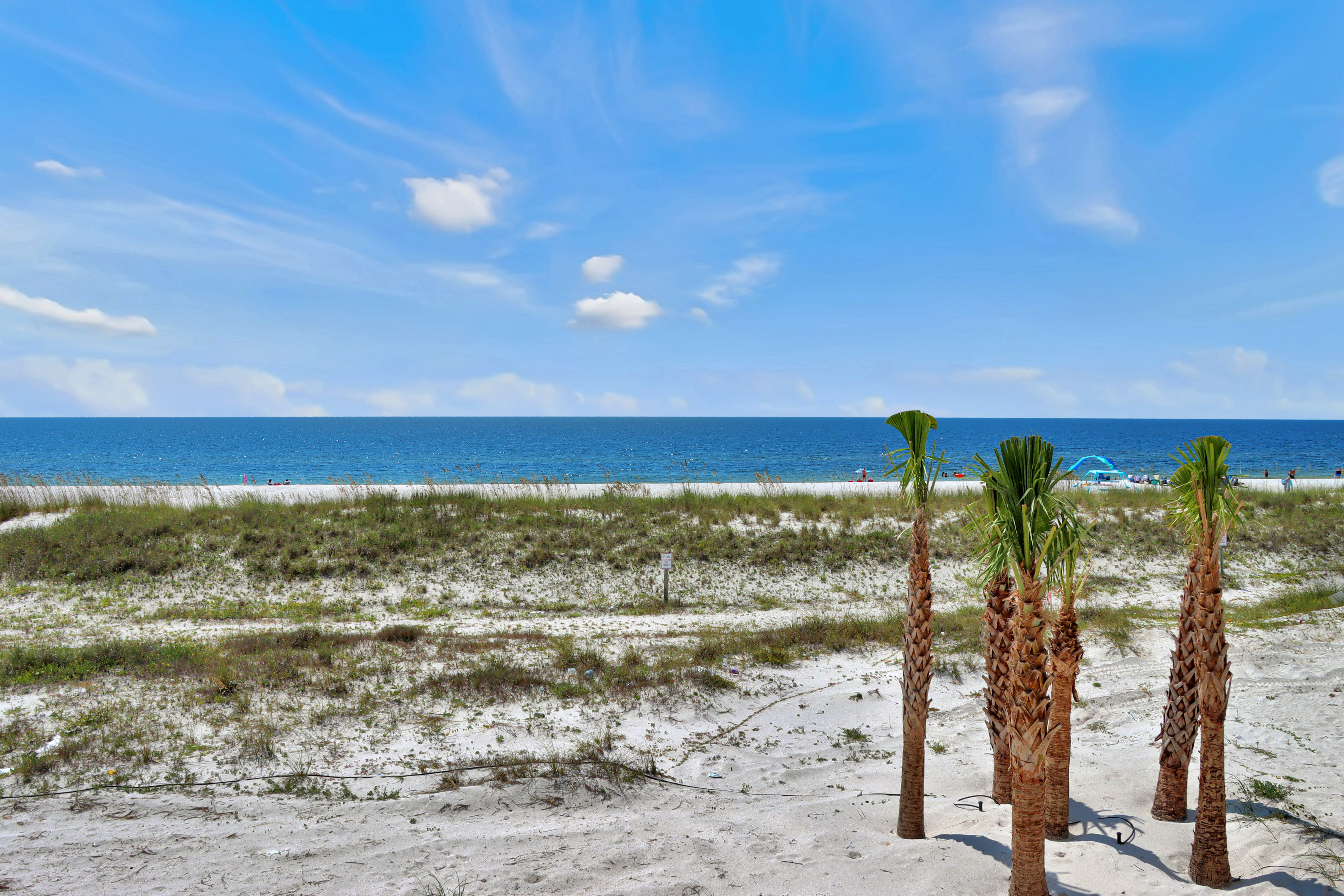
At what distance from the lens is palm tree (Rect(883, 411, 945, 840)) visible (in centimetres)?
560

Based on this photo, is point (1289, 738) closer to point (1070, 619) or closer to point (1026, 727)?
point (1070, 619)

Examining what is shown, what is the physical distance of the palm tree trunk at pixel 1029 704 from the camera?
4391mm

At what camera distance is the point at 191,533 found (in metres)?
19.7

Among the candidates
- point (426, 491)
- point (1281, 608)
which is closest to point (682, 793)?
point (1281, 608)

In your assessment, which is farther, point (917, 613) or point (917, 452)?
point (917, 613)

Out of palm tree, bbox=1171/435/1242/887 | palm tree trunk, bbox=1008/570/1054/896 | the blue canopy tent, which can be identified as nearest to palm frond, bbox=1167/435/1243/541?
palm tree, bbox=1171/435/1242/887

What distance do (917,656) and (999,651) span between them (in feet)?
2.38

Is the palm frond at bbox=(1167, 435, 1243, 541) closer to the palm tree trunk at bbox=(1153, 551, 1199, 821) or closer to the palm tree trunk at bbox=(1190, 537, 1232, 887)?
the palm tree trunk at bbox=(1190, 537, 1232, 887)

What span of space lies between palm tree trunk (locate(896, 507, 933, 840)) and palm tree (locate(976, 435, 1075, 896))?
1.05 m

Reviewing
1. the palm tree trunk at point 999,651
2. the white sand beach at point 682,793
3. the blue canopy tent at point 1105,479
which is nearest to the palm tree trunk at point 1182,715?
the white sand beach at point 682,793

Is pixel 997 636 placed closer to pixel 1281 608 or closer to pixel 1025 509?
pixel 1025 509

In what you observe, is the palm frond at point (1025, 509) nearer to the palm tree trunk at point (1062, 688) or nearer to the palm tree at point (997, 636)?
the palm tree at point (997, 636)

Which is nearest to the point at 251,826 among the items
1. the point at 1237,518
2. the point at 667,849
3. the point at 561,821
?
the point at 561,821

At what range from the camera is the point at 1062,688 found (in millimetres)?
5551
